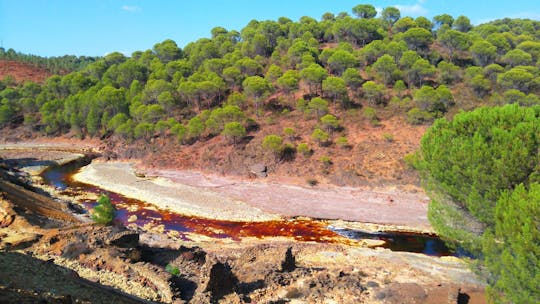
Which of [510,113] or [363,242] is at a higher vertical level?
[510,113]

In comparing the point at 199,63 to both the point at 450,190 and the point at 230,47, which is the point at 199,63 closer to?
the point at 230,47

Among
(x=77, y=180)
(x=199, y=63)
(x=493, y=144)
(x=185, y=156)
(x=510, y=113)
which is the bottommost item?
(x=77, y=180)

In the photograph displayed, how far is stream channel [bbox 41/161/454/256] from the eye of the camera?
31469 mm

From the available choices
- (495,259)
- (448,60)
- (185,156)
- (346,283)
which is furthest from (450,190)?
(448,60)

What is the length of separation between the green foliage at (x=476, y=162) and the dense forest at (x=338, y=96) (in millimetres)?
66

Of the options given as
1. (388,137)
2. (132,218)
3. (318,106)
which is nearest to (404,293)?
(132,218)

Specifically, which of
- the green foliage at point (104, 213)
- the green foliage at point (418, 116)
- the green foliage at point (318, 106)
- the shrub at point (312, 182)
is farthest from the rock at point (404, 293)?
the green foliage at point (318, 106)

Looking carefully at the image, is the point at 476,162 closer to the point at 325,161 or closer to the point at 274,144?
the point at 325,161

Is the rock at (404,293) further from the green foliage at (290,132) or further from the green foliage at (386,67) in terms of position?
the green foliage at (386,67)

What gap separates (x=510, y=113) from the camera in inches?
755

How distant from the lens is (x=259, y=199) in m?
43.1

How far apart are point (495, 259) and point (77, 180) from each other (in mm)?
52099

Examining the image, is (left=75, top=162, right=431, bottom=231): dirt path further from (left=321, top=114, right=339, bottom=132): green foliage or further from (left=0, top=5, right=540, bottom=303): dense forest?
(left=321, top=114, right=339, bottom=132): green foliage

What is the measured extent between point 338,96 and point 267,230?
38.1 metres
